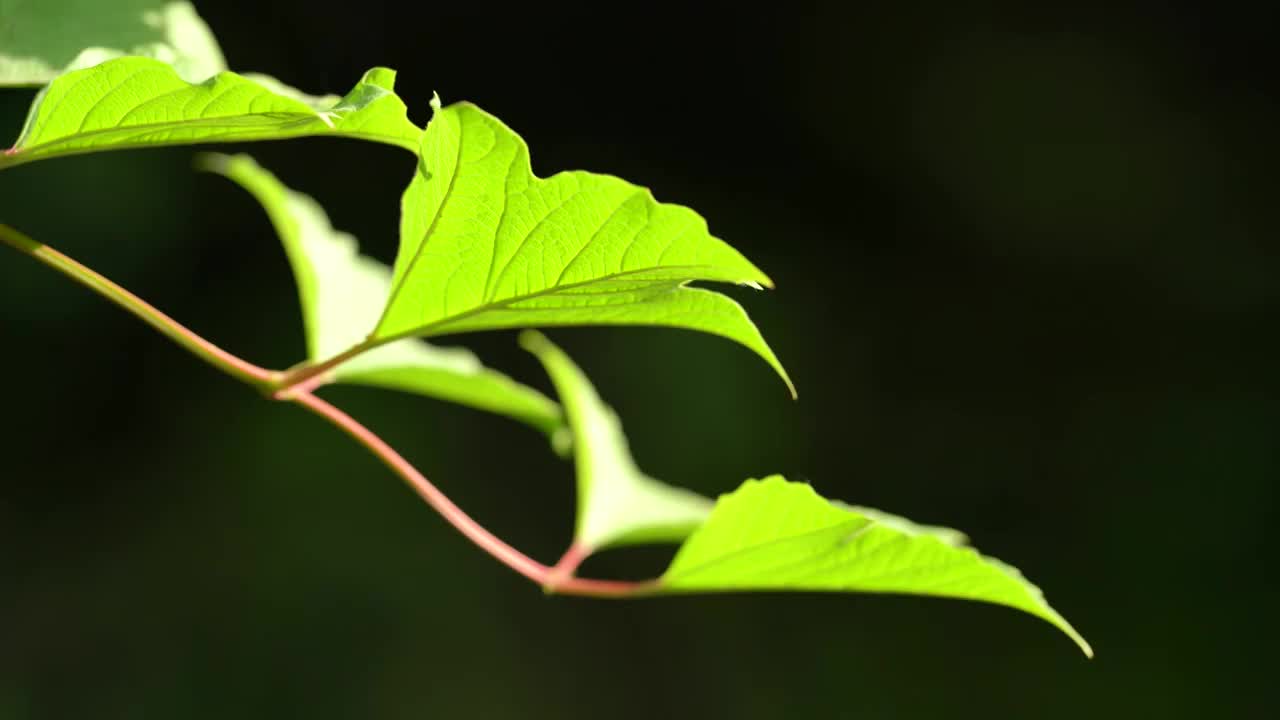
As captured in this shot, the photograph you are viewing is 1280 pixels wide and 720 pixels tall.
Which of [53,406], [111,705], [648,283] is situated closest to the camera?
[648,283]

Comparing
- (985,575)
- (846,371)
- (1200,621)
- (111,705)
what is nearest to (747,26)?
(846,371)

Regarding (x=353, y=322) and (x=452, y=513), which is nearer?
(x=452, y=513)

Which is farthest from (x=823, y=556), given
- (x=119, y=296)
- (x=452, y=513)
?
(x=119, y=296)

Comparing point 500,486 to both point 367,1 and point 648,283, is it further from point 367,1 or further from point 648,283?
point 648,283

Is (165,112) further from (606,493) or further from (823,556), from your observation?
(606,493)

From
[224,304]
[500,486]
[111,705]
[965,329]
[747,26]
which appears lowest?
[111,705]

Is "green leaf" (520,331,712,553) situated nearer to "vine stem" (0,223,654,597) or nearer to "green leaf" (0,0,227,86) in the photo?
"vine stem" (0,223,654,597)
